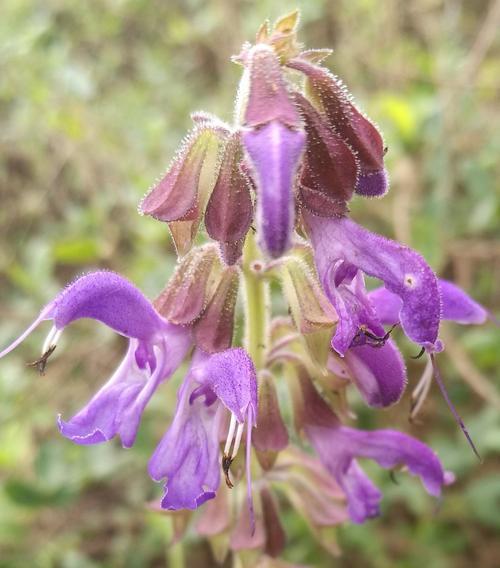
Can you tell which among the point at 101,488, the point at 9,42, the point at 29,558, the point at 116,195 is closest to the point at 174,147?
the point at 116,195

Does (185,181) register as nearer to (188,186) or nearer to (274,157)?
(188,186)

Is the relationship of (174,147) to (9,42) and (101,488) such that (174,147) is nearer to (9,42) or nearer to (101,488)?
(9,42)

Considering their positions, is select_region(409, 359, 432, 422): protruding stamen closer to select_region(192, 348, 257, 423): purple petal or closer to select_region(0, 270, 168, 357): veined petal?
select_region(192, 348, 257, 423): purple petal

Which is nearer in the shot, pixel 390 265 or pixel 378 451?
pixel 390 265

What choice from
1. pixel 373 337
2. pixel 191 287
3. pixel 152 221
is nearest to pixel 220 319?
pixel 191 287

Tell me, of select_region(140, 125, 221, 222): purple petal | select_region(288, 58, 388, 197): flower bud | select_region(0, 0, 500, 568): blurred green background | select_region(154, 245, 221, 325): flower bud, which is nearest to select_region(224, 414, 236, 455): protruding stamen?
select_region(154, 245, 221, 325): flower bud

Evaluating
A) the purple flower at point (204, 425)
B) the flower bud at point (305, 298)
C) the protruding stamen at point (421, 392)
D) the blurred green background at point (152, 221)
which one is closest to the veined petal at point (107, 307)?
the purple flower at point (204, 425)
